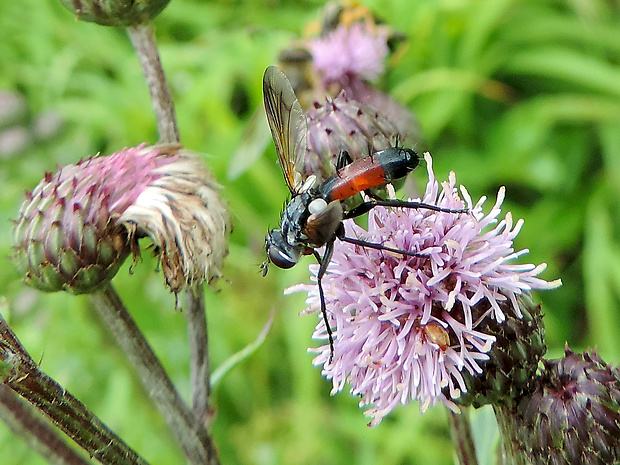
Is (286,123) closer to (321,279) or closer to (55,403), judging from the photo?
(321,279)

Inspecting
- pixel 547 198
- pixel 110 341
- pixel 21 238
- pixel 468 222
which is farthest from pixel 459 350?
pixel 547 198

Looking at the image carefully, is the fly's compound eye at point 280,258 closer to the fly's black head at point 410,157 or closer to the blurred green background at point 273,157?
the fly's black head at point 410,157

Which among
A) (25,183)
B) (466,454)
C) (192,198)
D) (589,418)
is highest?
(192,198)

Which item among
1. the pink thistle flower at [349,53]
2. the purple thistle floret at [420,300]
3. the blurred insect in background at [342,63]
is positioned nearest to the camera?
the purple thistle floret at [420,300]

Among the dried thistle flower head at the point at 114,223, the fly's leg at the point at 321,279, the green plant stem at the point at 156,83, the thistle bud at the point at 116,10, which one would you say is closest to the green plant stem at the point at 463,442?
the fly's leg at the point at 321,279

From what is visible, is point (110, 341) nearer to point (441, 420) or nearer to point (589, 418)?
point (441, 420)

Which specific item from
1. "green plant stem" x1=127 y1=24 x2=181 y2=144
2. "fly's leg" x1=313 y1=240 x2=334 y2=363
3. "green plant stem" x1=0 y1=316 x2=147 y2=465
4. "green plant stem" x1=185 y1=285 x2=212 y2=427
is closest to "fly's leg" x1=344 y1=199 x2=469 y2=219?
"fly's leg" x1=313 y1=240 x2=334 y2=363

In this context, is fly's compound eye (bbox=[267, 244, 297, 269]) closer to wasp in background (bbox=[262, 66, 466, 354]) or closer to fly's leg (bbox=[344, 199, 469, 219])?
wasp in background (bbox=[262, 66, 466, 354])
